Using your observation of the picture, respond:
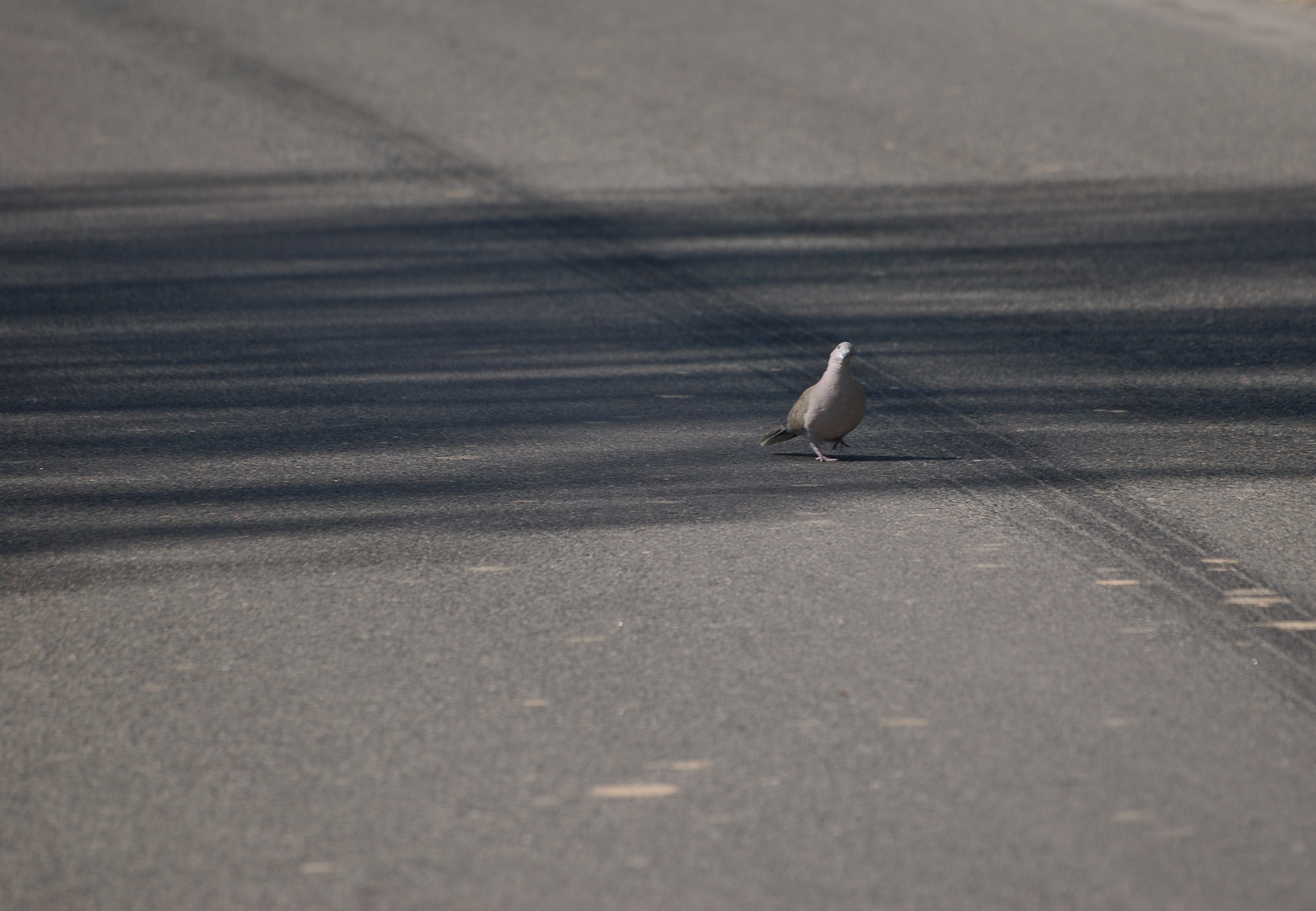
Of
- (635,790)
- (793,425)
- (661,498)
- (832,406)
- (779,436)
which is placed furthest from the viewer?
(779,436)

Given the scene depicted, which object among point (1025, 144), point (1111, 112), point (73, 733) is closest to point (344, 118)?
point (1025, 144)

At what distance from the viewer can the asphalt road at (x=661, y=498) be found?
324 cm

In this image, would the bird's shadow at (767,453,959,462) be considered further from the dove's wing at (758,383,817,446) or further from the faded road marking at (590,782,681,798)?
the faded road marking at (590,782,681,798)

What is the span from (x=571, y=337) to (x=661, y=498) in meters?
2.17

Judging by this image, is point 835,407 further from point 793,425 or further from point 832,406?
point 793,425

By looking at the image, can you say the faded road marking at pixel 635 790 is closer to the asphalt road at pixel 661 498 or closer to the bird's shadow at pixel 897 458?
the asphalt road at pixel 661 498

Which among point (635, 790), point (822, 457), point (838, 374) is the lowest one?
point (635, 790)

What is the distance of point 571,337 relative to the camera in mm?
7203

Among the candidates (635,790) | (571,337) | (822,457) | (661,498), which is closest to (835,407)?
(822,457)

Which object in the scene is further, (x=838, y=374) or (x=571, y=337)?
(x=571, y=337)

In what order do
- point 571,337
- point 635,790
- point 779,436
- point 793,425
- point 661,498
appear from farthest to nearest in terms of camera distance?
point 571,337, point 779,436, point 793,425, point 661,498, point 635,790

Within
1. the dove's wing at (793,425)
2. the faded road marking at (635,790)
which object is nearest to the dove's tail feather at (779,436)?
the dove's wing at (793,425)

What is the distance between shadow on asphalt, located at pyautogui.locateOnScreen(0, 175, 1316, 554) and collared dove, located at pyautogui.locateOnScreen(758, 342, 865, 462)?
0.21 meters

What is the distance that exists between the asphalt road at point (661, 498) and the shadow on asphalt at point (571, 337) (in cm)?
4
